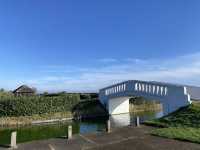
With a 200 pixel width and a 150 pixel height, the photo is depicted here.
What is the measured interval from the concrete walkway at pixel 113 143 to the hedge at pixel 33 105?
16.2 m

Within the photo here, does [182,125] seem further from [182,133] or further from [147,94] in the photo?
[147,94]

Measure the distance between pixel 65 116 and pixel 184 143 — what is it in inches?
851

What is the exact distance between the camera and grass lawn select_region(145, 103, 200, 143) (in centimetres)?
1409

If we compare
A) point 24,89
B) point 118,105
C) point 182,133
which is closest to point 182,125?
point 182,133

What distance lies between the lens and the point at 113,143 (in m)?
13.2

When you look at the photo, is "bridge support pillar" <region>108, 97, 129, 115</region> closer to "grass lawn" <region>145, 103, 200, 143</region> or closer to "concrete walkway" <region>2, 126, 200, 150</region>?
"grass lawn" <region>145, 103, 200, 143</region>

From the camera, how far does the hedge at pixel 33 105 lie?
28.7m

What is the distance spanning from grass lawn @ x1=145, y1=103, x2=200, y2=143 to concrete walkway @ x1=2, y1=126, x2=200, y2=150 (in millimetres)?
724

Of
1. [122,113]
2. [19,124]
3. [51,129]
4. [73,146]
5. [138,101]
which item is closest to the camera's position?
[73,146]

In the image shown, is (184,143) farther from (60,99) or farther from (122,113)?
(122,113)

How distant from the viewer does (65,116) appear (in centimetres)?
3253

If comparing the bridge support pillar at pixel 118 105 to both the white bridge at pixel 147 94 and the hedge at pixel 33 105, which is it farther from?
the hedge at pixel 33 105

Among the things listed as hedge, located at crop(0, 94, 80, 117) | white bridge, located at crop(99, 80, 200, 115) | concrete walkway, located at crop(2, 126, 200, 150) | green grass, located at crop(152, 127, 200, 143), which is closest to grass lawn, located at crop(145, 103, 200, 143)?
green grass, located at crop(152, 127, 200, 143)

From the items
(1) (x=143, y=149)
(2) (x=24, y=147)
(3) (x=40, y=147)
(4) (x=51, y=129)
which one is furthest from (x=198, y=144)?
(4) (x=51, y=129)
